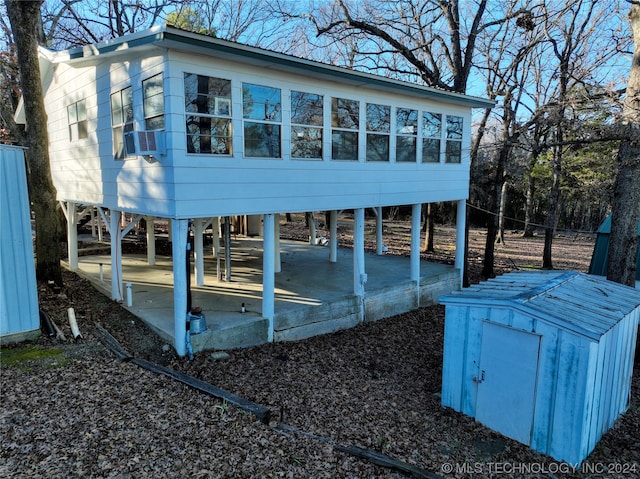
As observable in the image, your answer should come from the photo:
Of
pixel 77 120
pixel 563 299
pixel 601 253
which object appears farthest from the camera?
pixel 601 253

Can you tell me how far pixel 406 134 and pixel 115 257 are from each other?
24.3ft

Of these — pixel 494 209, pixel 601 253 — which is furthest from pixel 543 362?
pixel 494 209

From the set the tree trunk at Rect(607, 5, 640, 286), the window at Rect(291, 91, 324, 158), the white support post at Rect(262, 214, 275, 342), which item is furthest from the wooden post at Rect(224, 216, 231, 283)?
the tree trunk at Rect(607, 5, 640, 286)

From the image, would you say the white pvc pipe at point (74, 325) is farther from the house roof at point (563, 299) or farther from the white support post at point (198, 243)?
the house roof at point (563, 299)

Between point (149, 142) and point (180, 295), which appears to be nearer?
point (149, 142)

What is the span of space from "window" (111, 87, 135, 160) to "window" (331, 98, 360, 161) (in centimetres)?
398

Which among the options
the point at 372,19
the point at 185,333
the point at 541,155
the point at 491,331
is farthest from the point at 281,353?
the point at 541,155

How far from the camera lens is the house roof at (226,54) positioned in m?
6.30

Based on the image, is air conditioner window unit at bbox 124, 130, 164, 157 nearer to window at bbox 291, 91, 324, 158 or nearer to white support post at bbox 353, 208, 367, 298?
window at bbox 291, 91, 324, 158

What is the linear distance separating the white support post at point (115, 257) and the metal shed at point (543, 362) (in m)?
6.89

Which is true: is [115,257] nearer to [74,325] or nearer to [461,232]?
[74,325]

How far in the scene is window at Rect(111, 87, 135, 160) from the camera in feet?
25.9

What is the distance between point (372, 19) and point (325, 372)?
13.0 m

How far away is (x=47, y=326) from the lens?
745cm
